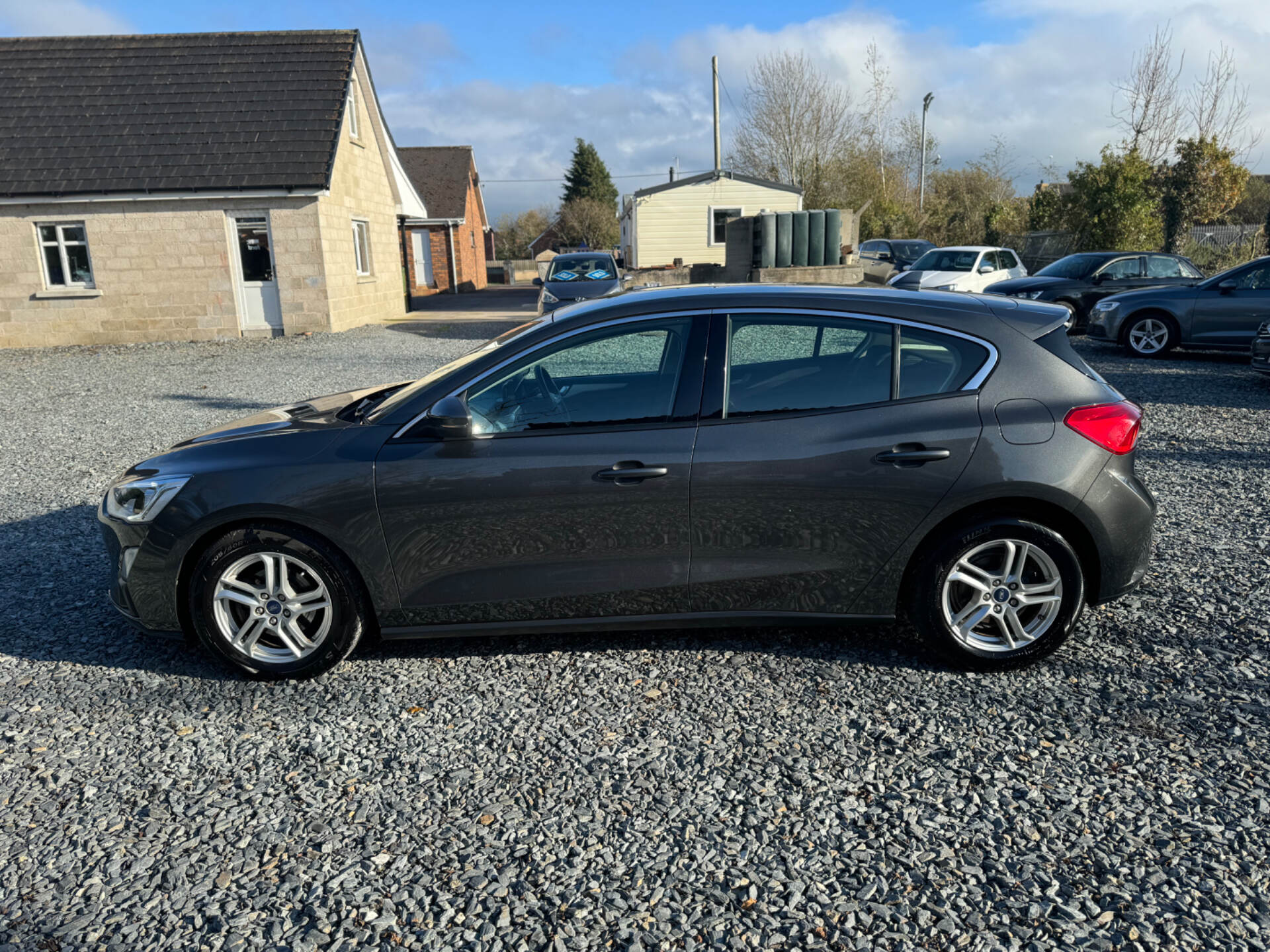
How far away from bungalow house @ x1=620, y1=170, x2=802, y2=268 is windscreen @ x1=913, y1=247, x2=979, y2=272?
14208mm

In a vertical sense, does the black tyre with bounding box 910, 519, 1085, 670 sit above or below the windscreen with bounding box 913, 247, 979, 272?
below

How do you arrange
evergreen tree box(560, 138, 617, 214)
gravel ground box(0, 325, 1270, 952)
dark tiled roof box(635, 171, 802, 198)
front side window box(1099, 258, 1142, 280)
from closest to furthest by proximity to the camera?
gravel ground box(0, 325, 1270, 952), front side window box(1099, 258, 1142, 280), dark tiled roof box(635, 171, 802, 198), evergreen tree box(560, 138, 617, 214)

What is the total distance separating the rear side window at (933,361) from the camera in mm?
3850

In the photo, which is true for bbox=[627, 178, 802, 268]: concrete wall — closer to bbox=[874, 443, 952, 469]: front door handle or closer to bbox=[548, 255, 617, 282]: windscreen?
bbox=[548, 255, 617, 282]: windscreen

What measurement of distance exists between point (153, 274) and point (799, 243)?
1409cm

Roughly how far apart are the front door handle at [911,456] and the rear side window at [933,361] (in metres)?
0.24

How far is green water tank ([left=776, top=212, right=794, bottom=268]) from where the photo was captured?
69.3ft

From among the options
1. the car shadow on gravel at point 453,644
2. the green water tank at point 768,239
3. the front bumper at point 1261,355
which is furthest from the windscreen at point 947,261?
the car shadow on gravel at point 453,644

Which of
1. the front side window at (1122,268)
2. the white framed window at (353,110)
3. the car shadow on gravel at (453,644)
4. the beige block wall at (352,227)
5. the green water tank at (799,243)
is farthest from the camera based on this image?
the white framed window at (353,110)

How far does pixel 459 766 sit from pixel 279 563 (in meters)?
1.22

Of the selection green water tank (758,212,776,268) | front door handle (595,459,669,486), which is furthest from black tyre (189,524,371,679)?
green water tank (758,212,776,268)

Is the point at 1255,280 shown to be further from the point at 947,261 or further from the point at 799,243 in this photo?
the point at 799,243

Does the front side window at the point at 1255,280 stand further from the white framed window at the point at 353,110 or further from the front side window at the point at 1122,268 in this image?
the white framed window at the point at 353,110

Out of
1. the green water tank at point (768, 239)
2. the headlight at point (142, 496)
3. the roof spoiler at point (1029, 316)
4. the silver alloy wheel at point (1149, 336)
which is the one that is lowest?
the silver alloy wheel at point (1149, 336)
